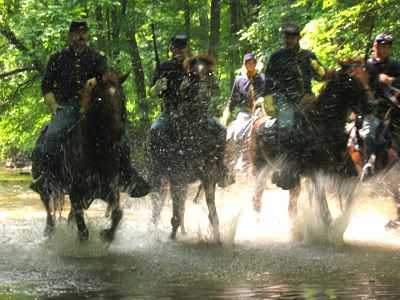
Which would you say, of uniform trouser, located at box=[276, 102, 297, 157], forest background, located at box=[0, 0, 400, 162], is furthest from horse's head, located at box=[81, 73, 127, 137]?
forest background, located at box=[0, 0, 400, 162]

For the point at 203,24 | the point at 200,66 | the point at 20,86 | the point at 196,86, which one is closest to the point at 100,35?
the point at 20,86

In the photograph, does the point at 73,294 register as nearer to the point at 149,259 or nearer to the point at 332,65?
the point at 149,259

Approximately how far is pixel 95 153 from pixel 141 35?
2149 centimetres

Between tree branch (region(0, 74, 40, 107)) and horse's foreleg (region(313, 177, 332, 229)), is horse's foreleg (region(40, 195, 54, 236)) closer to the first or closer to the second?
horse's foreleg (region(313, 177, 332, 229))

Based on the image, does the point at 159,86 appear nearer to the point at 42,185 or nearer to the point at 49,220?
the point at 42,185

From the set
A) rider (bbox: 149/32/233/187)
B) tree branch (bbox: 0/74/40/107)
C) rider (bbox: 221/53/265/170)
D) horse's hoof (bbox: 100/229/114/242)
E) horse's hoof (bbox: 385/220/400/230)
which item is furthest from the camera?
tree branch (bbox: 0/74/40/107)

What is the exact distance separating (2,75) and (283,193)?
35.2ft

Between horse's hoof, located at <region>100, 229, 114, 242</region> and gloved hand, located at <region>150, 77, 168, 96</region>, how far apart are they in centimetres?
201

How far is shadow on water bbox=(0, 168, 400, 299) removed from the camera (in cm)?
627

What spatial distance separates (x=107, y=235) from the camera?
928cm

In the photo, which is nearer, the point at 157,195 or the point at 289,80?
the point at 289,80

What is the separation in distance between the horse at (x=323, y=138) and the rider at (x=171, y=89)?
0.81 metres

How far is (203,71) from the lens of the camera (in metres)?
10.0

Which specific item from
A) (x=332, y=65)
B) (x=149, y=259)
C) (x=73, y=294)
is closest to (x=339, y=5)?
(x=332, y=65)
